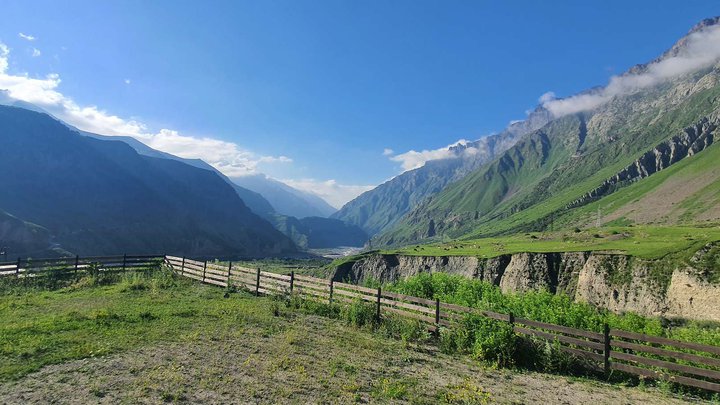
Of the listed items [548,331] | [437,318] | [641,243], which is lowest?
[437,318]

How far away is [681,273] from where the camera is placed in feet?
156

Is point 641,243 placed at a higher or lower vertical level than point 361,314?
higher

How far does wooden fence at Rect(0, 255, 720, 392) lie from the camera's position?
11703 millimetres

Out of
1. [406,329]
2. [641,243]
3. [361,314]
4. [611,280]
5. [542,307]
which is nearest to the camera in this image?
[406,329]

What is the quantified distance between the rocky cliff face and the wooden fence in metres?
12.7

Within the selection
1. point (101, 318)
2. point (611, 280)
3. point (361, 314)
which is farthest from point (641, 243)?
point (101, 318)

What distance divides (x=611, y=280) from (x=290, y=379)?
59.3m

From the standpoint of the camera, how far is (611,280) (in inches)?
2191

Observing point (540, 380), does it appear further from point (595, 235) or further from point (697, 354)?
point (595, 235)

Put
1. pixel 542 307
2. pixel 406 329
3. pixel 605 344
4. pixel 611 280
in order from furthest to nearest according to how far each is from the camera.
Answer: pixel 611 280 → pixel 542 307 → pixel 406 329 → pixel 605 344

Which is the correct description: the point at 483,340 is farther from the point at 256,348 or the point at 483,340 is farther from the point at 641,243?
the point at 641,243

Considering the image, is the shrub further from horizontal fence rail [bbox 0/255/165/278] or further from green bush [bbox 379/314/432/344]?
horizontal fence rail [bbox 0/255/165/278]

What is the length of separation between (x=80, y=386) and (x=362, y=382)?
730 centimetres

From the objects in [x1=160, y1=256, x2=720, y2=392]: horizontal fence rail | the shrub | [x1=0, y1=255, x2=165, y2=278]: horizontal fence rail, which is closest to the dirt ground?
[x1=160, y1=256, x2=720, y2=392]: horizontal fence rail
